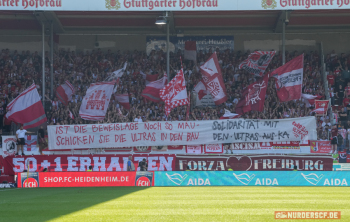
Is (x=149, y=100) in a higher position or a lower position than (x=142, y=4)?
lower

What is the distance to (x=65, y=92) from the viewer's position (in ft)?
96.3

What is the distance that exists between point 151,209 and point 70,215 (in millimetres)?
2102

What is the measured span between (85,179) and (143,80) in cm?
1147

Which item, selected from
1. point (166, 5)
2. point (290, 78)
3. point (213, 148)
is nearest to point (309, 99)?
point (290, 78)

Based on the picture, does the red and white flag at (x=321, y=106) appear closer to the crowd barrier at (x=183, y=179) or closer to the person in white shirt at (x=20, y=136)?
the crowd barrier at (x=183, y=179)

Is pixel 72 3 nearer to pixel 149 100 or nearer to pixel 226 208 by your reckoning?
pixel 149 100

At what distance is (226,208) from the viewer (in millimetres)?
12805

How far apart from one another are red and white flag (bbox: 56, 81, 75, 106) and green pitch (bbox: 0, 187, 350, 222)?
41.5ft

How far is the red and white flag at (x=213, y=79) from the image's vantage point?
27.4 m

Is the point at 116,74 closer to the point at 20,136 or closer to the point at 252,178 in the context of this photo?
the point at 20,136

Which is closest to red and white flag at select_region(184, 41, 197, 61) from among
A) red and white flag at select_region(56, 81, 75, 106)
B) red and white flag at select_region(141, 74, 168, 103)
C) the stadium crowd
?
the stadium crowd

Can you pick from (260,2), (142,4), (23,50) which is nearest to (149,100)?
(142,4)

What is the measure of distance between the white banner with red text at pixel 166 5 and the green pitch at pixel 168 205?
13073mm

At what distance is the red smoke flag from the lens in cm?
2684
